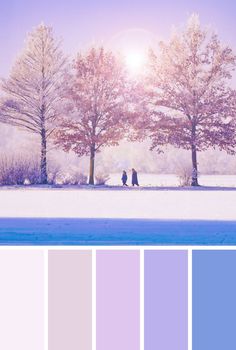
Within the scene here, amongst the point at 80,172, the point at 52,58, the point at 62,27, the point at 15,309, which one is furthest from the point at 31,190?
the point at 15,309

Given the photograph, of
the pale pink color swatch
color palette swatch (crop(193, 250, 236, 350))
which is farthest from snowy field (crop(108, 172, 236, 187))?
the pale pink color swatch

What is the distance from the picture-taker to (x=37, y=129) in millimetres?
7027

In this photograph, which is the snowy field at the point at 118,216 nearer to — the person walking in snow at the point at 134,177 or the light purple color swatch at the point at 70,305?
the person walking in snow at the point at 134,177

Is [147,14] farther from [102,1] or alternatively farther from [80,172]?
[80,172]

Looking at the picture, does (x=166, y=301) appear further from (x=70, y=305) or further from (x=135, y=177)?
(x=135, y=177)

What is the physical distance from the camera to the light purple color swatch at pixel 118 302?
9.57ft

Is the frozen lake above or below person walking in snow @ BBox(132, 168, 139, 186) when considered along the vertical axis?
below

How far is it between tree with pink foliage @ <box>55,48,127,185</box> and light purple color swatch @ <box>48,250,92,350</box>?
3.71 metres

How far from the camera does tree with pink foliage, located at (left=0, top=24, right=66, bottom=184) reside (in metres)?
6.64

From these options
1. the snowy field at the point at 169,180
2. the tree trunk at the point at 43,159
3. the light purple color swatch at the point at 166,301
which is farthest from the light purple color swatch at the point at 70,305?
the tree trunk at the point at 43,159

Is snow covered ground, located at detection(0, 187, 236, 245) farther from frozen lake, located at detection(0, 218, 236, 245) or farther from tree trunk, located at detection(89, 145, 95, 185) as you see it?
tree trunk, located at detection(89, 145, 95, 185)

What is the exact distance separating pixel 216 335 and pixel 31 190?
4.29m

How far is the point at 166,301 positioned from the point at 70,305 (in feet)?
1.59

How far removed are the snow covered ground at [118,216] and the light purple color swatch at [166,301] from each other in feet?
2.42
